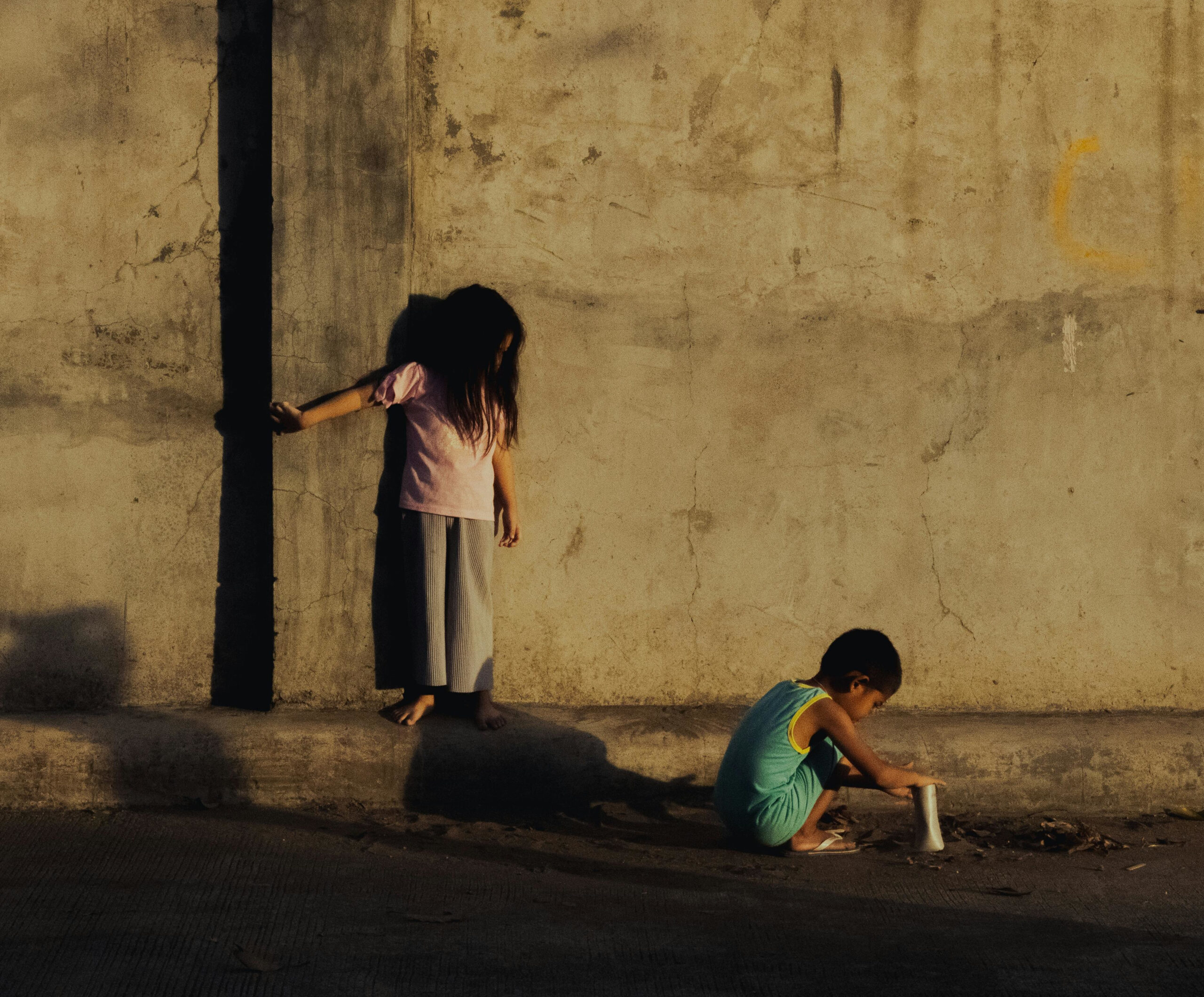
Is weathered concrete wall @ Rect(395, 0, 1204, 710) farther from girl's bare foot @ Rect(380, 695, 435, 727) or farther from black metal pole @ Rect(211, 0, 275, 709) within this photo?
black metal pole @ Rect(211, 0, 275, 709)

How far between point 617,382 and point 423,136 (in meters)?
1.09

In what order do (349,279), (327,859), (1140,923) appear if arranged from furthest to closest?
(349,279) → (327,859) → (1140,923)

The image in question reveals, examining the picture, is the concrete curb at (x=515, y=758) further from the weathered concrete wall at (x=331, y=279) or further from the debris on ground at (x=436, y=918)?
the debris on ground at (x=436, y=918)

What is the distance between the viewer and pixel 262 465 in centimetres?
426

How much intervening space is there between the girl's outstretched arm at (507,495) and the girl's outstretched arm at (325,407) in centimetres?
48

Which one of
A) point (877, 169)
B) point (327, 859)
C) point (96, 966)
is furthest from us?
point (877, 169)

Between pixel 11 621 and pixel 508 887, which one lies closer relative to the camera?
pixel 508 887

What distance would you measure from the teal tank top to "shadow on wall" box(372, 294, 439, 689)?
1.25 m

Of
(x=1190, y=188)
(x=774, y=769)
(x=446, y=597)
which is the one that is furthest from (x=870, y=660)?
(x=1190, y=188)

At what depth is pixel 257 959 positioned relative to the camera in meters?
2.78

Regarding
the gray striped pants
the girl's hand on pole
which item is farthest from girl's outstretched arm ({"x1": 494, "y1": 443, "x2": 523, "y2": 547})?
the gray striped pants

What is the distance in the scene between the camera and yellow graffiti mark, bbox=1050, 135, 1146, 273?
440cm

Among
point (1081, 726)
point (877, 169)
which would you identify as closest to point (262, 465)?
point (877, 169)

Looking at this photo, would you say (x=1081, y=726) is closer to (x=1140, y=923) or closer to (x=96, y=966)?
(x=1140, y=923)
